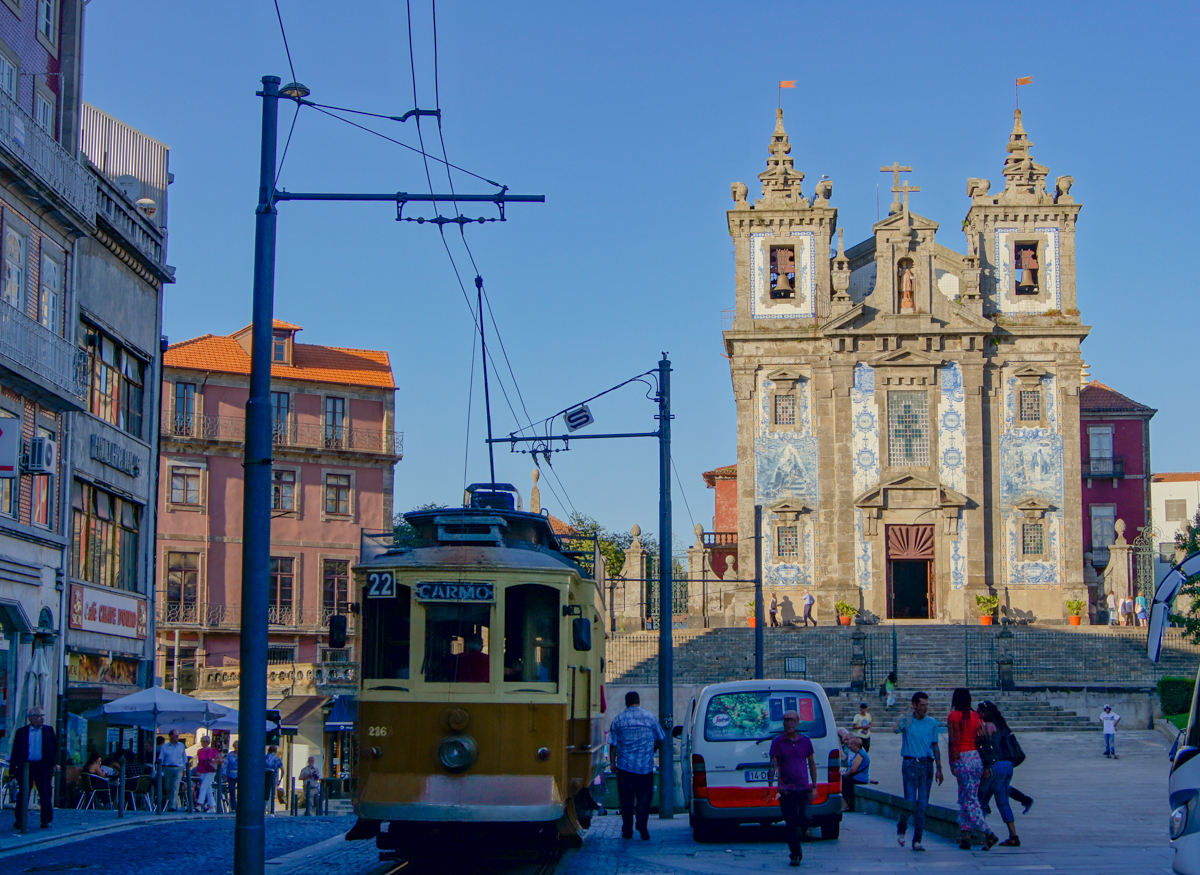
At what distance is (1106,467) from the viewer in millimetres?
64062

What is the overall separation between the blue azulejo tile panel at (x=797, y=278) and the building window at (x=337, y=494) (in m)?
16.3

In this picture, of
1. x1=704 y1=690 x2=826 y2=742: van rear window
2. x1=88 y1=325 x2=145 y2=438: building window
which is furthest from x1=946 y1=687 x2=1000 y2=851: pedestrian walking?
x1=88 y1=325 x2=145 y2=438: building window

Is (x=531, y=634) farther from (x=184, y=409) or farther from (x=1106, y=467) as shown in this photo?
(x=1106, y=467)

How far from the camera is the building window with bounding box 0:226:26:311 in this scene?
24.0 m

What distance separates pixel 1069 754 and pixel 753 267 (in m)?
25.3

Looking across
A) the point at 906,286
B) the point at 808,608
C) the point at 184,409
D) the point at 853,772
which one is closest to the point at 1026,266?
the point at 906,286

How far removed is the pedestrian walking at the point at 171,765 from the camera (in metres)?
26.5

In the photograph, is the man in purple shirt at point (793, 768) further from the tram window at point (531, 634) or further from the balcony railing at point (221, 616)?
the balcony railing at point (221, 616)

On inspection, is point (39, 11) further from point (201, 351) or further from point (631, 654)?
point (201, 351)

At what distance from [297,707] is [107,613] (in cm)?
1468

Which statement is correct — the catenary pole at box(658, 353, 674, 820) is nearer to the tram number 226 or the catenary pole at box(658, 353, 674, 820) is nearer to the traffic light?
the traffic light

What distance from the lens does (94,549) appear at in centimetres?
2808

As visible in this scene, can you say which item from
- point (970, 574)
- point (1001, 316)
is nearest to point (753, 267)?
point (1001, 316)

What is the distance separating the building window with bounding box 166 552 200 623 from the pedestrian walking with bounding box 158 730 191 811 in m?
25.0
